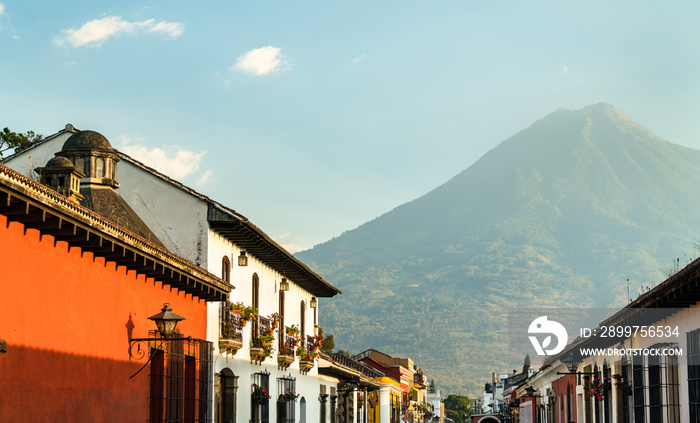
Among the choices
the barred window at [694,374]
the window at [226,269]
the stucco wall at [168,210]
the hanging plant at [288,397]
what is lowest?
the hanging plant at [288,397]

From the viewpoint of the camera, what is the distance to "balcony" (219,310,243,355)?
2064cm

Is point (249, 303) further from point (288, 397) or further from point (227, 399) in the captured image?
point (288, 397)

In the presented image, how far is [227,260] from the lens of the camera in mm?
22094

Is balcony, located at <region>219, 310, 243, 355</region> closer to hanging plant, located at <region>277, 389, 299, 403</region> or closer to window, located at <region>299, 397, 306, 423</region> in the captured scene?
hanging plant, located at <region>277, 389, 299, 403</region>

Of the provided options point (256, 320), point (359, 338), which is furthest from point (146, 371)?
point (359, 338)

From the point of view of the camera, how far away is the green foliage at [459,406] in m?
154

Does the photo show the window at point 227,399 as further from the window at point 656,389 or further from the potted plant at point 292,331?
the window at point 656,389

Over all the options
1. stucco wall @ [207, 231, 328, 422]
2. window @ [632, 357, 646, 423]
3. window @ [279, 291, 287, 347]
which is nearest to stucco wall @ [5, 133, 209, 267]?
stucco wall @ [207, 231, 328, 422]

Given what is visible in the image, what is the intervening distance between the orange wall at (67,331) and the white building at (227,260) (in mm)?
4328

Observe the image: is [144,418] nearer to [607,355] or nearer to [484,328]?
[607,355]

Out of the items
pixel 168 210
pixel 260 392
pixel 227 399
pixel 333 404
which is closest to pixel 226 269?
pixel 168 210

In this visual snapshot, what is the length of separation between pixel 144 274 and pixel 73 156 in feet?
13.7

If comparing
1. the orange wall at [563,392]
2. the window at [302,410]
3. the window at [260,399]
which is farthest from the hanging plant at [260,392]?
the orange wall at [563,392]

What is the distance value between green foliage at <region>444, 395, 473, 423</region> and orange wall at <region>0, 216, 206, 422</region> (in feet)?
467
